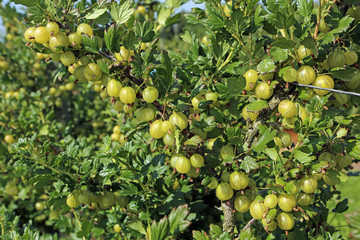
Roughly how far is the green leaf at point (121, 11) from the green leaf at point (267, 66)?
0.63m

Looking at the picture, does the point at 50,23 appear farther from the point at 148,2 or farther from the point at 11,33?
the point at 11,33

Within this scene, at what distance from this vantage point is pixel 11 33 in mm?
4102

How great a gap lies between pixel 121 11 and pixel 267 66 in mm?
704

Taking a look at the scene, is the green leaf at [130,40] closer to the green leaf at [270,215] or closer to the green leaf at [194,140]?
the green leaf at [194,140]

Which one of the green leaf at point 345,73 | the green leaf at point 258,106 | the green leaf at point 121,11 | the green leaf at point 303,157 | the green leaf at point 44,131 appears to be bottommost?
the green leaf at point 44,131

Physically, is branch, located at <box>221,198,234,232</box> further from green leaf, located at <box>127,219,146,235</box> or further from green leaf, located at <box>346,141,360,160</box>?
green leaf, located at <box>346,141,360,160</box>

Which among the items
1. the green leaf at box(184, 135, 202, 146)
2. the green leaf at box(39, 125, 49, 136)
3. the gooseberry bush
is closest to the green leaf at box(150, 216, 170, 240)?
the gooseberry bush

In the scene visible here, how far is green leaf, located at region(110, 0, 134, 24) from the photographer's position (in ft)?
4.25

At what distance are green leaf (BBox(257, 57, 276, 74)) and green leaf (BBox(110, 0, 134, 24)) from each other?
0.63 meters

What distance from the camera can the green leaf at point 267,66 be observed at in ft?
3.83

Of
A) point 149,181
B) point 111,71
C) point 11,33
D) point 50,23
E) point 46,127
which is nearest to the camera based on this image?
point 50,23

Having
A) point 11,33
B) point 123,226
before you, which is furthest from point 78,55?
point 11,33

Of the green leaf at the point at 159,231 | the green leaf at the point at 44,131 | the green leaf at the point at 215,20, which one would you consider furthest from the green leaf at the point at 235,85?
the green leaf at the point at 44,131

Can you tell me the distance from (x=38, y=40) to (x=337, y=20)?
4.11 feet
